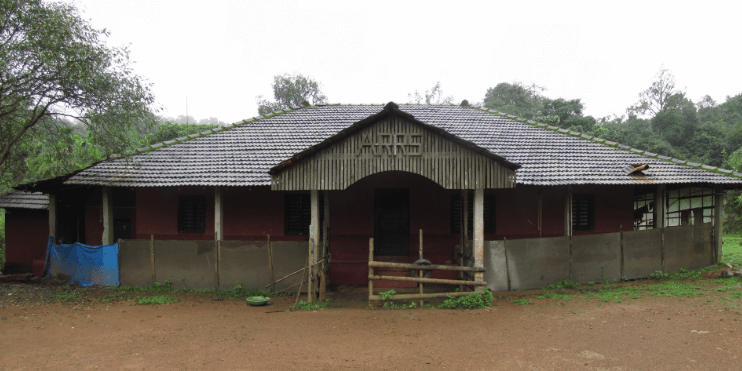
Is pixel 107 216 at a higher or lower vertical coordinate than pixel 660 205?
lower

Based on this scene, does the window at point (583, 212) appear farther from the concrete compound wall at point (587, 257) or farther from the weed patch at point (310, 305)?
the weed patch at point (310, 305)

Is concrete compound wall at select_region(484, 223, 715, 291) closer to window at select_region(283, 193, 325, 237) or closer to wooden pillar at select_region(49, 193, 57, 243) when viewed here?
window at select_region(283, 193, 325, 237)

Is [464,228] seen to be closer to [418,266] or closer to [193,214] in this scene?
[418,266]

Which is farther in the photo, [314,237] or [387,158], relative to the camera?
[314,237]

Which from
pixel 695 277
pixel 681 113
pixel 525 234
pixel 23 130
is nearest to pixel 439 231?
pixel 525 234

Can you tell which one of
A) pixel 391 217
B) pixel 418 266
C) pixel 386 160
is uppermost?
pixel 386 160

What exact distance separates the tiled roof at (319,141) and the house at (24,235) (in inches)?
199

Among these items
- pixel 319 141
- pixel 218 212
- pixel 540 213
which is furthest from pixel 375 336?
pixel 319 141

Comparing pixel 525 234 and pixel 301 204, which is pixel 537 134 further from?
pixel 301 204

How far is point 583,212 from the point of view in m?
12.1

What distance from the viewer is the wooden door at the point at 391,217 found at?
11.5 m

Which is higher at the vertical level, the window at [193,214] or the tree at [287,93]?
the tree at [287,93]

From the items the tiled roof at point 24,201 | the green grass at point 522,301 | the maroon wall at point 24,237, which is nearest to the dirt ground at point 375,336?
the green grass at point 522,301

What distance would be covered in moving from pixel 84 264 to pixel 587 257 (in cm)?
1322
